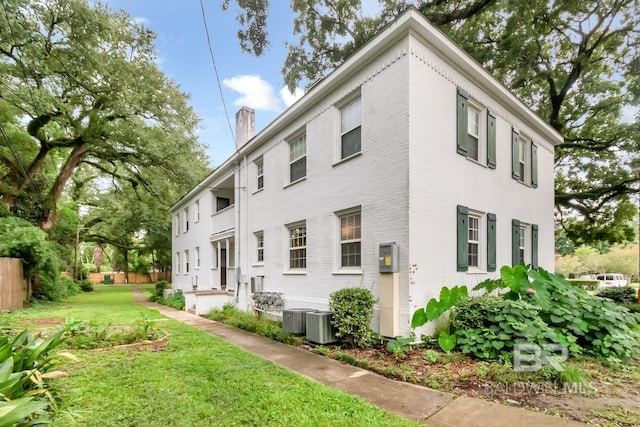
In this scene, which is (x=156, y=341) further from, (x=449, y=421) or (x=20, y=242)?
(x=20, y=242)

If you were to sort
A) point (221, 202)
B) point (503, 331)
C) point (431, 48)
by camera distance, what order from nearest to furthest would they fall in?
point (503, 331), point (431, 48), point (221, 202)

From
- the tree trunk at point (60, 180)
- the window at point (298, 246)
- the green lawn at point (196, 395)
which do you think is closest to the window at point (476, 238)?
the window at point (298, 246)

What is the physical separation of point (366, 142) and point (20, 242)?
14416 mm

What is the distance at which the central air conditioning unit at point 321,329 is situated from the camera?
22.9 ft

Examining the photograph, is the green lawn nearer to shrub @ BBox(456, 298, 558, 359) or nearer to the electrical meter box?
the electrical meter box

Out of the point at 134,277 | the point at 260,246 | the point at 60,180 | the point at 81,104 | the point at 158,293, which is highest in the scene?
the point at 81,104

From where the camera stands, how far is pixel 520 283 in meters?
6.34

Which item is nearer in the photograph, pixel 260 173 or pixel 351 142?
pixel 351 142

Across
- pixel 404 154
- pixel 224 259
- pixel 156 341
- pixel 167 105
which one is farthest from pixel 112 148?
pixel 404 154

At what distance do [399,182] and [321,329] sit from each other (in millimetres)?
3381

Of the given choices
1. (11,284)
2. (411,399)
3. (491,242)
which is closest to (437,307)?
(411,399)

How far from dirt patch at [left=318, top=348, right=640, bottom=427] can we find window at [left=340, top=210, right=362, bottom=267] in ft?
7.75

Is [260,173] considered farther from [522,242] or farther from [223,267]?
[522,242]

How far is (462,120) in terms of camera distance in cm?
791
